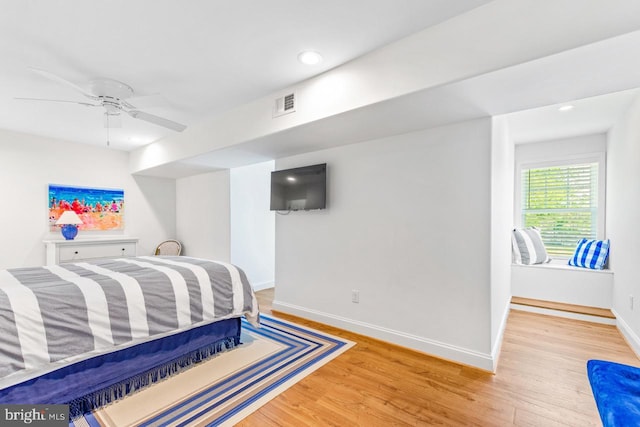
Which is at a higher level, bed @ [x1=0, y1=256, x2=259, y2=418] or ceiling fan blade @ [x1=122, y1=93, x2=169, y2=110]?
ceiling fan blade @ [x1=122, y1=93, x2=169, y2=110]

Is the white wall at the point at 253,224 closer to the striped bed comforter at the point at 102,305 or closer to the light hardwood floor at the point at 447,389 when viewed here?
the striped bed comforter at the point at 102,305

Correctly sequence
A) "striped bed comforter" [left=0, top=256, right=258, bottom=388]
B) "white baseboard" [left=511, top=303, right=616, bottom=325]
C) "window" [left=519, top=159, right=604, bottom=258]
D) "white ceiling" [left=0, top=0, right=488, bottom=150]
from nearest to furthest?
1. "striped bed comforter" [left=0, top=256, right=258, bottom=388]
2. "white ceiling" [left=0, top=0, right=488, bottom=150]
3. "white baseboard" [left=511, top=303, right=616, bottom=325]
4. "window" [left=519, top=159, right=604, bottom=258]

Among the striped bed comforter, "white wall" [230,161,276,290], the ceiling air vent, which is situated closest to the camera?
the striped bed comforter

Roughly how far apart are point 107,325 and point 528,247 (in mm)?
4583

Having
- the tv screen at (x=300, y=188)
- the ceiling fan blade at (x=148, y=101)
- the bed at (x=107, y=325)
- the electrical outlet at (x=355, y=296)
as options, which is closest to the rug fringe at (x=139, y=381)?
the bed at (x=107, y=325)

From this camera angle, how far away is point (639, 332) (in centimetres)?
240

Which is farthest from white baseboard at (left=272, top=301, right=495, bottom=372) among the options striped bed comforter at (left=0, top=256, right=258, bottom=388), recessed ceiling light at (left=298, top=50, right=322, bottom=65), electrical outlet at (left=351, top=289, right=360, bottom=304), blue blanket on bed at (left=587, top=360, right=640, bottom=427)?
recessed ceiling light at (left=298, top=50, right=322, bottom=65)

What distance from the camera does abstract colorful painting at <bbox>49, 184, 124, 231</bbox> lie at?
412 centimetres

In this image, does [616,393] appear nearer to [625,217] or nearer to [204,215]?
[625,217]

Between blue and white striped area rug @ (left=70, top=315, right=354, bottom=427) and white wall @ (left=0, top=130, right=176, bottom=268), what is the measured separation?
338 centimetres

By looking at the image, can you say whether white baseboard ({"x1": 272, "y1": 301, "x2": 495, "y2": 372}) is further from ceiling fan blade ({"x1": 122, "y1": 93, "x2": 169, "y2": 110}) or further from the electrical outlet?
ceiling fan blade ({"x1": 122, "y1": 93, "x2": 169, "y2": 110})

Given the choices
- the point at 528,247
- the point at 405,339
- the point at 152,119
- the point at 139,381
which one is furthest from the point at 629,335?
the point at 152,119

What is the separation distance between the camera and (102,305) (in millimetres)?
1799

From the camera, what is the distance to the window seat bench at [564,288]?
329cm
